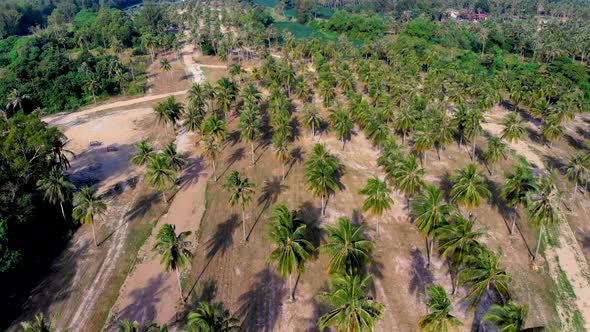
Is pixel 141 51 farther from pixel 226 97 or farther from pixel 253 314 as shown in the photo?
pixel 253 314

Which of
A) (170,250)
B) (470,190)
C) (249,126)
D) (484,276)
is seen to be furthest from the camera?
(249,126)

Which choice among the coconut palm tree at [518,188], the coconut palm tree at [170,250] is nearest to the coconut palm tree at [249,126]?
the coconut palm tree at [170,250]

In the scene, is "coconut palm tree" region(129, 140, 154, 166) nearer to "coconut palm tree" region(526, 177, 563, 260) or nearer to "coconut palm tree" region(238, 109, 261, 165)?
"coconut palm tree" region(238, 109, 261, 165)

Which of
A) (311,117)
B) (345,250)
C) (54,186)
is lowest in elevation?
(311,117)

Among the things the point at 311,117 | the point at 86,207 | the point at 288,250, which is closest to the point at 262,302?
the point at 288,250

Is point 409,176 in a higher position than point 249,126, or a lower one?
higher

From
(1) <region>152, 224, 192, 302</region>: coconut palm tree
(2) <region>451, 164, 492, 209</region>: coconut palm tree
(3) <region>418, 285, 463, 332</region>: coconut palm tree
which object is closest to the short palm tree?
(2) <region>451, 164, 492, 209</region>: coconut palm tree

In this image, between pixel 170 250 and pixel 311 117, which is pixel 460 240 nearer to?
pixel 170 250

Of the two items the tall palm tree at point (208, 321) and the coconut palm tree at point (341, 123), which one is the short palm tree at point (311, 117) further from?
the tall palm tree at point (208, 321)

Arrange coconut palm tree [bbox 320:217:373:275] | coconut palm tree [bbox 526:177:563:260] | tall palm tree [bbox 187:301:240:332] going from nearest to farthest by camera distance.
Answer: tall palm tree [bbox 187:301:240:332]
coconut palm tree [bbox 320:217:373:275]
coconut palm tree [bbox 526:177:563:260]
